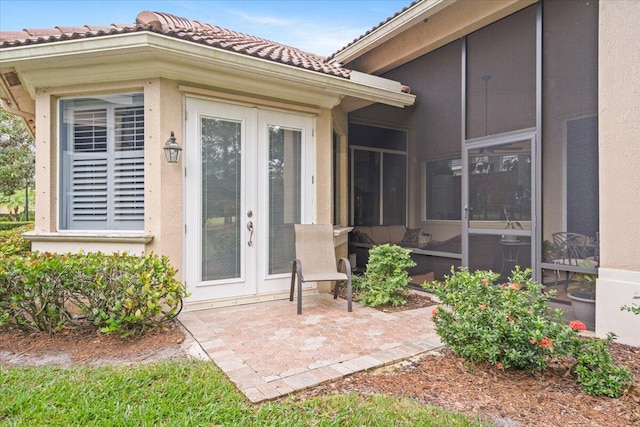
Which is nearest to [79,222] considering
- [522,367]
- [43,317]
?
[43,317]

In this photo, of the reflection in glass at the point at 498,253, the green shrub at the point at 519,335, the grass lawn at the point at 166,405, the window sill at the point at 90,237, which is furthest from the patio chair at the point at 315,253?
the grass lawn at the point at 166,405

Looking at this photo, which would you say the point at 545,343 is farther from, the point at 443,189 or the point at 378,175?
the point at 378,175

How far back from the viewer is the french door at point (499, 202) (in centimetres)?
481

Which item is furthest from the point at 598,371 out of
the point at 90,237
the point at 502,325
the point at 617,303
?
the point at 90,237

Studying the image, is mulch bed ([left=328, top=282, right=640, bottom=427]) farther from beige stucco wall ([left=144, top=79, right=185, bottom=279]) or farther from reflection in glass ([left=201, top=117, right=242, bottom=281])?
beige stucco wall ([left=144, top=79, right=185, bottom=279])

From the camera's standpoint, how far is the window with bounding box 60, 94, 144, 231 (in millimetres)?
4996

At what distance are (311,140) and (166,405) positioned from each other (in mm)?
4411

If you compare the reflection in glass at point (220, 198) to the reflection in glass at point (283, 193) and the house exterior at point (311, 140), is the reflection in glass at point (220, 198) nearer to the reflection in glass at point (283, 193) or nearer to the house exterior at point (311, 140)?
the house exterior at point (311, 140)

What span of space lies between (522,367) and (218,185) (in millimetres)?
4221

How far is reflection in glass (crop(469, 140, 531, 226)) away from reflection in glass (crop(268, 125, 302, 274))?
8.78 feet

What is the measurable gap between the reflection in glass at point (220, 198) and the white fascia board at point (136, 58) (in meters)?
0.84

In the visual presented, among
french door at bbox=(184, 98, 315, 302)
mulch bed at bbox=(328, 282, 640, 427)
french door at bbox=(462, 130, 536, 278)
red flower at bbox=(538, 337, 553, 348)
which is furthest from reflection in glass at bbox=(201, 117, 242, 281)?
red flower at bbox=(538, 337, 553, 348)

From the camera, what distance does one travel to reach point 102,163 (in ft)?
16.6

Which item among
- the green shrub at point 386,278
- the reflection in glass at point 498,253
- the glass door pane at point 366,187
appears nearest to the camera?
the reflection in glass at point 498,253
